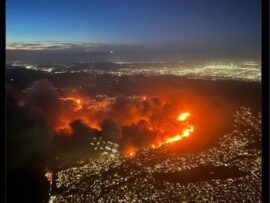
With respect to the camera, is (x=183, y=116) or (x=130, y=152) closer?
(x=130, y=152)

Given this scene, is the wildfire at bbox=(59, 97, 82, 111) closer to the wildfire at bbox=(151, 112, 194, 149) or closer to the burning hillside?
the burning hillside

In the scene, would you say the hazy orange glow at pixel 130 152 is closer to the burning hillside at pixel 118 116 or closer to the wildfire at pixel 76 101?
the burning hillside at pixel 118 116

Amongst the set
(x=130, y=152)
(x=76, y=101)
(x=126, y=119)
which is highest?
(x=76, y=101)

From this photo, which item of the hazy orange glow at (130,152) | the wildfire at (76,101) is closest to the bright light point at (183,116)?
the hazy orange glow at (130,152)

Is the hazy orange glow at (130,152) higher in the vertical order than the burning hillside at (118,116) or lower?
lower

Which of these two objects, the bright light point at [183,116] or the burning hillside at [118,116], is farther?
the bright light point at [183,116]

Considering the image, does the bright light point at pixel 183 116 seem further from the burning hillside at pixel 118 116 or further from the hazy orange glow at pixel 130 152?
the hazy orange glow at pixel 130 152

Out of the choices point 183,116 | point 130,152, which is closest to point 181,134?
point 183,116

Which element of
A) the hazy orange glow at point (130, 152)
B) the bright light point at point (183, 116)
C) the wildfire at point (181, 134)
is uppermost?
the bright light point at point (183, 116)

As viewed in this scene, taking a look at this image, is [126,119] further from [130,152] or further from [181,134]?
[181,134]

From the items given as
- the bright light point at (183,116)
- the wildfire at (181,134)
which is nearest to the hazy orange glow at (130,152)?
the wildfire at (181,134)

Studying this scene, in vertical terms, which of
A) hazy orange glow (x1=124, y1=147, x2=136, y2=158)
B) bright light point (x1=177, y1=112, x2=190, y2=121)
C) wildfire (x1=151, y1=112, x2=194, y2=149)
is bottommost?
hazy orange glow (x1=124, y1=147, x2=136, y2=158)

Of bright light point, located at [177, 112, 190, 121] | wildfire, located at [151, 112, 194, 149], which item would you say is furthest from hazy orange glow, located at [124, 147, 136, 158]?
bright light point, located at [177, 112, 190, 121]
